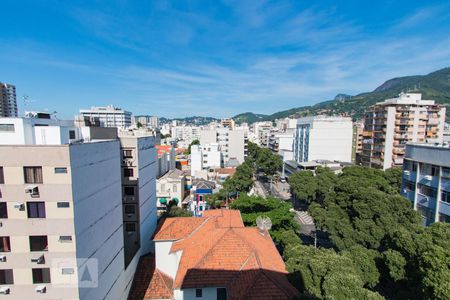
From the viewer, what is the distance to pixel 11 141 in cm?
1168

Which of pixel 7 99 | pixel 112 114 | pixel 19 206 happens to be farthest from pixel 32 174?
pixel 112 114

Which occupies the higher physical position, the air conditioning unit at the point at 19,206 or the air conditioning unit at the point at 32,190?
the air conditioning unit at the point at 32,190

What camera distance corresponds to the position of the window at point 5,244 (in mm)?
10844

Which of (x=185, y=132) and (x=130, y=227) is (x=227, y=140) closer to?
(x=130, y=227)

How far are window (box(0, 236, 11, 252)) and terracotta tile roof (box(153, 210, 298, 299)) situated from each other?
9386 millimetres

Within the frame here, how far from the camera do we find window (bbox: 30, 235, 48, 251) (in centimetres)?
1100

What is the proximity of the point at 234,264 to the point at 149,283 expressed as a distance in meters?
8.48

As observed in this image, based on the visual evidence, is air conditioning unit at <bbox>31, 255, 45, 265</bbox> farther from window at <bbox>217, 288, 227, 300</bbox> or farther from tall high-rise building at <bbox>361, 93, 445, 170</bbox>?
tall high-rise building at <bbox>361, 93, 445, 170</bbox>

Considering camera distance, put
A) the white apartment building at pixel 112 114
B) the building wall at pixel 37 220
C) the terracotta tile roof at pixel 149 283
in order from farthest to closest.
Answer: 1. the white apartment building at pixel 112 114
2. the terracotta tile roof at pixel 149 283
3. the building wall at pixel 37 220

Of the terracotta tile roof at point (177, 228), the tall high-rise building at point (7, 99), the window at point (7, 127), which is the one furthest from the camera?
the tall high-rise building at point (7, 99)

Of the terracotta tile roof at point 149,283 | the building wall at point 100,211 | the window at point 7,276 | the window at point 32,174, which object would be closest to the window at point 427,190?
the terracotta tile roof at point 149,283

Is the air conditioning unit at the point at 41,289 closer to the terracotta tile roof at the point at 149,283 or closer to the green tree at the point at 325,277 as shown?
the terracotta tile roof at the point at 149,283

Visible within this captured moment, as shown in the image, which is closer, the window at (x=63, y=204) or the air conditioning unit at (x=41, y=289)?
the window at (x=63, y=204)

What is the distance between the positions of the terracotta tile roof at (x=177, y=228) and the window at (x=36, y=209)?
36.5ft
